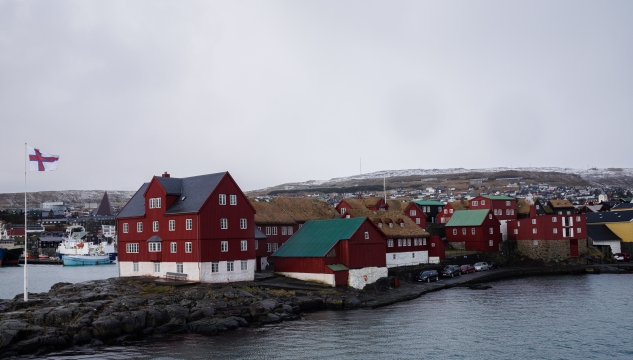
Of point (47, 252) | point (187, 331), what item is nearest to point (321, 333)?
point (187, 331)

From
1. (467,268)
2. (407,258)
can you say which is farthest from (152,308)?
(467,268)

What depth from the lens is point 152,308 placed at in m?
39.9

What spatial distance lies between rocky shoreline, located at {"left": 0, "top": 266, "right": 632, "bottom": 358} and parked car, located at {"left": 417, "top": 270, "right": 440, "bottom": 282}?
9089 millimetres

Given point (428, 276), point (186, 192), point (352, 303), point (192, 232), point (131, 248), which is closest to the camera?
point (352, 303)

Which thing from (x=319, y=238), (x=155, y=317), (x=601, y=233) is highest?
(x=319, y=238)

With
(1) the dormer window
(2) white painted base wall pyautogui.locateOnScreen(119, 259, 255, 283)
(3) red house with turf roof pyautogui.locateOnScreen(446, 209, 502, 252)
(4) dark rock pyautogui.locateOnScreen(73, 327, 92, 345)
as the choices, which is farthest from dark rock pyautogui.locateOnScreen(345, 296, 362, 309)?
(3) red house with turf roof pyautogui.locateOnScreen(446, 209, 502, 252)

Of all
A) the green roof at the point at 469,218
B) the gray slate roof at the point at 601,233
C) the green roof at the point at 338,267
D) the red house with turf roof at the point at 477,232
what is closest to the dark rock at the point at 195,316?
the green roof at the point at 338,267

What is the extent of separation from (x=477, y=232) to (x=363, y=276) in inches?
1624

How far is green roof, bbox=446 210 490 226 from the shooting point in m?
92.4

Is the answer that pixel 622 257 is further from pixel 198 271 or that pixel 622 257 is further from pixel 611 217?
pixel 198 271

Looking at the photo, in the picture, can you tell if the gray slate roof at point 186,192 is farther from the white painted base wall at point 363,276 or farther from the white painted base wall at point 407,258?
the white painted base wall at point 407,258

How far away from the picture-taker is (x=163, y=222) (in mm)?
57344

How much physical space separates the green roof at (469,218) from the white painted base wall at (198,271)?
1970 inches

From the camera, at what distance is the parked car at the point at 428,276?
2687 inches
